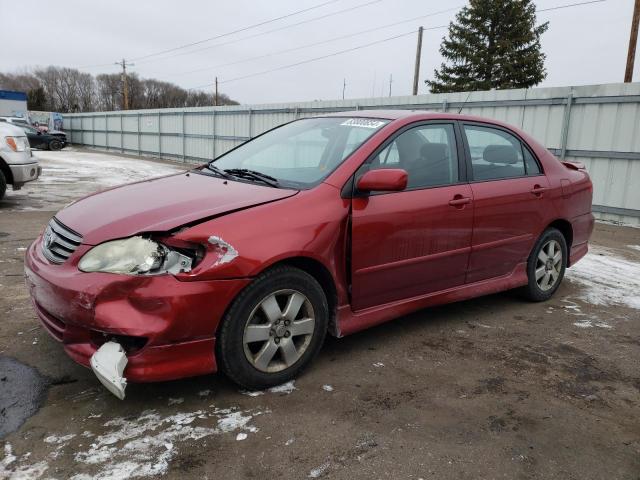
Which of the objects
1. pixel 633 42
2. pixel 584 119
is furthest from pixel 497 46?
pixel 584 119

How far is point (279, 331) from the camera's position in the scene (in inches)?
108

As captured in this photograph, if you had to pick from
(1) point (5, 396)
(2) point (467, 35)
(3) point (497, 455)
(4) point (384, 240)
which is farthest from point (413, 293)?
(2) point (467, 35)

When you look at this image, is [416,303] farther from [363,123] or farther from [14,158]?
[14,158]

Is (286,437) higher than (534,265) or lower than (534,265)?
lower

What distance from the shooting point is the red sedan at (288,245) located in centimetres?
240

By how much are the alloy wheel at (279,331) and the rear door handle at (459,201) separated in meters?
1.32

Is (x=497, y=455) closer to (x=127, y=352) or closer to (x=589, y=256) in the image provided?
(x=127, y=352)

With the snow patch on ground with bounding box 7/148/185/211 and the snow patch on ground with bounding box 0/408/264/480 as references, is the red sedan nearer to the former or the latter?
the snow patch on ground with bounding box 0/408/264/480

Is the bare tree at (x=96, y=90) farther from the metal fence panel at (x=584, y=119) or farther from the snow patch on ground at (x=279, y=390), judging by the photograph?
the snow patch on ground at (x=279, y=390)

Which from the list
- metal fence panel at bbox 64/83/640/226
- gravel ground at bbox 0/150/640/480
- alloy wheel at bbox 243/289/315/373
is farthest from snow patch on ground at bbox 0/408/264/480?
metal fence panel at bbox 64/83/640/226

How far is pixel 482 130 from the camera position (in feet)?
13.1

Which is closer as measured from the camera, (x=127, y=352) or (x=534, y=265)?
(x=127, y=352)

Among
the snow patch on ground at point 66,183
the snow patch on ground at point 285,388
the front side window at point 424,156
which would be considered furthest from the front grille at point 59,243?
the snow patch on ground at point 66,183

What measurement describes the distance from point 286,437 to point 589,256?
545 cm
